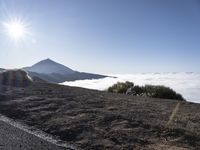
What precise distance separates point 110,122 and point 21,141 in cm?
304

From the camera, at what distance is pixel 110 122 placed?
10094 millimetres

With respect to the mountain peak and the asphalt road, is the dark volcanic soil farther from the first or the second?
the mountain peak

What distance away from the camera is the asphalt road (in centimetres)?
734

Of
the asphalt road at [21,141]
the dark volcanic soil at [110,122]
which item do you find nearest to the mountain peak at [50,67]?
the dark volcanic soil at [110,122]

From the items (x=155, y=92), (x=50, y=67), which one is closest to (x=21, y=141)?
(x=155, y=92)

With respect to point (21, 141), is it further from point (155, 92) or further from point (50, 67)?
point (50, 67)

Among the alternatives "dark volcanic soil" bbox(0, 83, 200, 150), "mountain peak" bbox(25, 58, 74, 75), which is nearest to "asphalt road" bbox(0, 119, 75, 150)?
"dark volcanic soil" bbox(0, 83, 200, 150)

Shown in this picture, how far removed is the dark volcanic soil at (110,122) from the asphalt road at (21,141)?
690 mm

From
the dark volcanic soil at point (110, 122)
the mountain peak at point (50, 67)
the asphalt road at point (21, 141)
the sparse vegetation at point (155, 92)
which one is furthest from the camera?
the mountain peak at point (50, 67)

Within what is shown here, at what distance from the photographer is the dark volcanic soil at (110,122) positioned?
807cm

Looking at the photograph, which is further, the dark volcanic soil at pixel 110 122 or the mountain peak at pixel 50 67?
the mountain peak at pixel 50 67

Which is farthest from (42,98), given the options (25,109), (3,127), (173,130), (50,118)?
(173,130)

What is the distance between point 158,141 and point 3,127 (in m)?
4.18

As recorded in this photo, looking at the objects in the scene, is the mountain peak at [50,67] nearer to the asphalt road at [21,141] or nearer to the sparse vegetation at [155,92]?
the sparse vegetation at [155,92]
